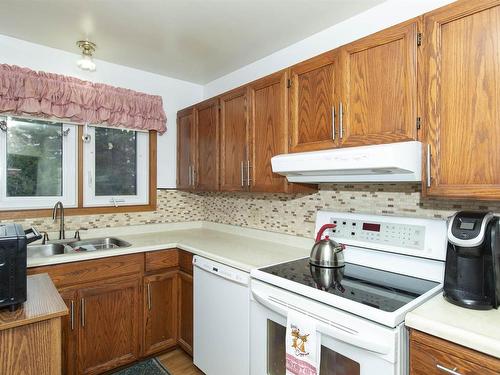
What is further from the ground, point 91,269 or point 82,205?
point 82,205

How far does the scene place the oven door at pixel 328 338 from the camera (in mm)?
1058

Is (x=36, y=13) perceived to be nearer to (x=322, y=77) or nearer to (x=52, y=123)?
(x=52, y=123)

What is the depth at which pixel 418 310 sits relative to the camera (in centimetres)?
109

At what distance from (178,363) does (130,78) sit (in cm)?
236

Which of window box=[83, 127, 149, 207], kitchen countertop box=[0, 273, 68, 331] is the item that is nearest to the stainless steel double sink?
window box=[83, 127, 149, 207]

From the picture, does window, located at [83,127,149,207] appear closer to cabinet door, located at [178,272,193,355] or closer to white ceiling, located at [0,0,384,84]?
white ceiling, located at [0,0,384,84]

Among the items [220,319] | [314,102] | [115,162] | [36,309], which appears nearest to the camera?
[36,309]

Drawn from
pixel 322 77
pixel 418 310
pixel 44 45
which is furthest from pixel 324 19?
pixel 44 45

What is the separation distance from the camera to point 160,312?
7.47 ft

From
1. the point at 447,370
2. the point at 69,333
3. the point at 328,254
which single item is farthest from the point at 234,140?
the point at 447,370

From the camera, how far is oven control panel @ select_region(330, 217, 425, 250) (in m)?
1.48

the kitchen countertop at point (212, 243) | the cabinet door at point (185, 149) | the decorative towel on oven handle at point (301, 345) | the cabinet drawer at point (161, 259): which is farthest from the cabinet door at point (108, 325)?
the decorative towel on oven handle at point (301, 345)

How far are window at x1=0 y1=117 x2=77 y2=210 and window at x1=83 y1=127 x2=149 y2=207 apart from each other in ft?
0.41

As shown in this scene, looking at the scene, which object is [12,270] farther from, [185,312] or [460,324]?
[460,324]
